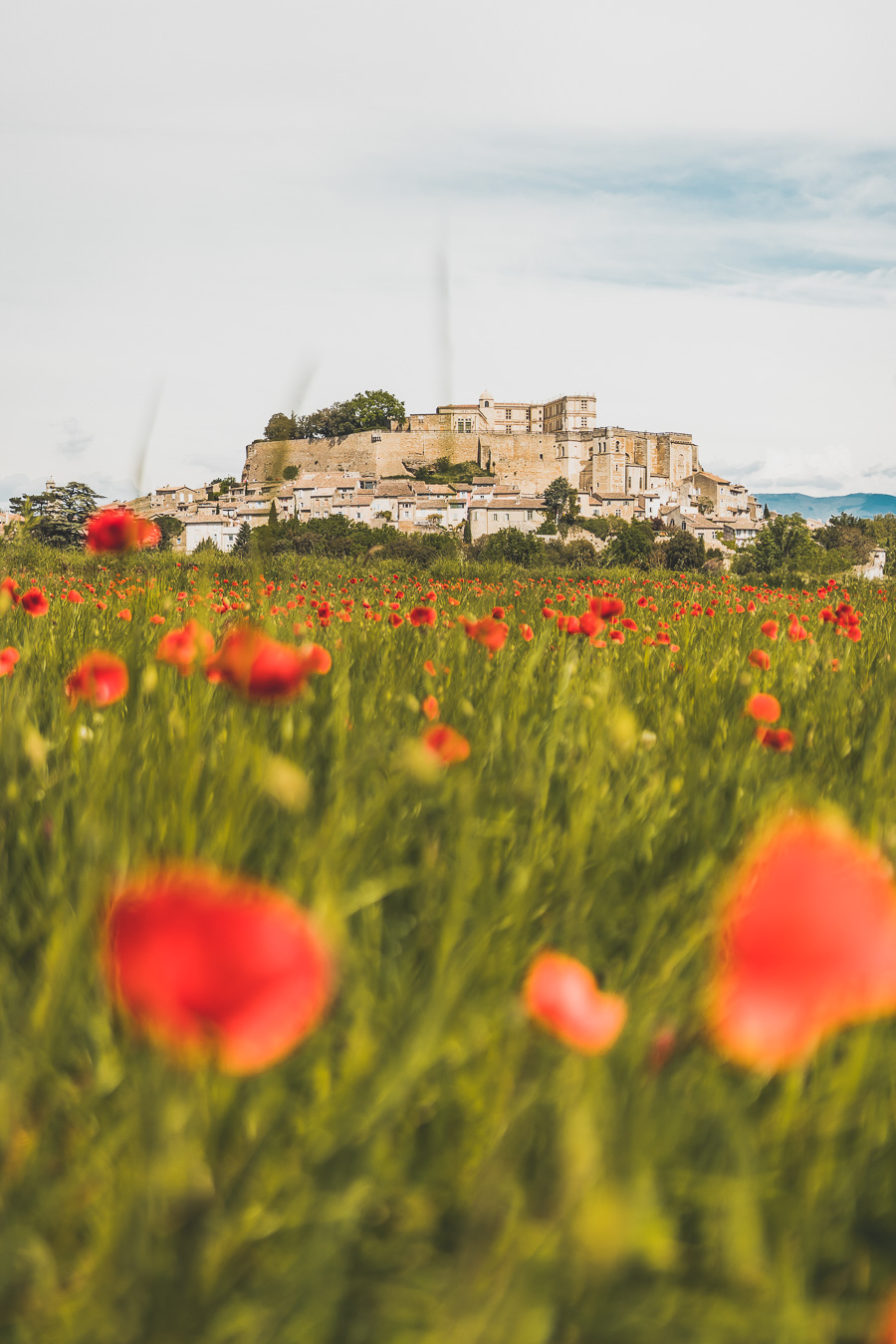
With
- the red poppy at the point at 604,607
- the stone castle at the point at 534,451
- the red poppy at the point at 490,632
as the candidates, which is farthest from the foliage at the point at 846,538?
the red poppy at the point at 490,632

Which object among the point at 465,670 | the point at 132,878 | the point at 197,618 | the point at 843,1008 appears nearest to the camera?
the point at 843,1008

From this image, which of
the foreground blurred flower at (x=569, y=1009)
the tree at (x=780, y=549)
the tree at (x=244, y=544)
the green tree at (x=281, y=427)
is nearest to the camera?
the foreground blurred flower at (x=569, y=1009)

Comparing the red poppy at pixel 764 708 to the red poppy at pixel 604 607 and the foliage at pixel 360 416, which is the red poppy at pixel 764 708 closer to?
the red poppy at pixel 604 607

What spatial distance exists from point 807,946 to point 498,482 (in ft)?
288

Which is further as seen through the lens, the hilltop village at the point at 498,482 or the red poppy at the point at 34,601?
the hilltop village at the point at 498,482

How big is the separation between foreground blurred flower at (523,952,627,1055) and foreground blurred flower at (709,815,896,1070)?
0.09 m

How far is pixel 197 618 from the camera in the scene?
1.81 meters

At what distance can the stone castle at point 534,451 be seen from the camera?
271 feet

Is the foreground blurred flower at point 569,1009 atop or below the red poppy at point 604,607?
below

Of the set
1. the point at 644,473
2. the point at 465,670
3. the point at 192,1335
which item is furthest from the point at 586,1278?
the point at 644,473

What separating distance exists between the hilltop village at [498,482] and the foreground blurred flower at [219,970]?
64478 millimetres

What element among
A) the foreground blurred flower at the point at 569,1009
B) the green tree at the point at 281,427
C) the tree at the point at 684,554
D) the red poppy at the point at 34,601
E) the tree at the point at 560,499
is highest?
the tree at the point at 560,499

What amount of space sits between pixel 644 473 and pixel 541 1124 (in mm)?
101602

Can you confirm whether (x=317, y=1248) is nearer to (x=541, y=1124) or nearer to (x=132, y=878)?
(x=541, y=1124)
